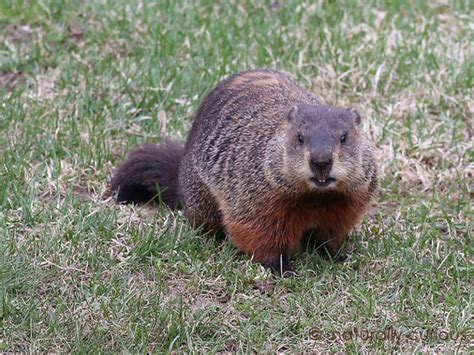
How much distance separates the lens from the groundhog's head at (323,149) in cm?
513

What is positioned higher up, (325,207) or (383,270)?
(325,207)

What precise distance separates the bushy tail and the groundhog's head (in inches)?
51.9

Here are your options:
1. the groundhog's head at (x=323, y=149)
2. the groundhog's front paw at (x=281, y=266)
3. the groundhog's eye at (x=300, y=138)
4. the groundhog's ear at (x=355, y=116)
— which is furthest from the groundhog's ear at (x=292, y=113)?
the groundhog's front paw at (x=281, y=266)

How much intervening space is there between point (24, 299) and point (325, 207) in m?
1.82

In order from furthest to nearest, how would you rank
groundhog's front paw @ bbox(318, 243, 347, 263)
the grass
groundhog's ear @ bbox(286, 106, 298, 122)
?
groundhog's front paw @ bbox(318, 243, 347, 263) < groundhog's ear @ bbox(286, 106, 298, 122) < the grass

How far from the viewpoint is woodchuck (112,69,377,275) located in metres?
5.30

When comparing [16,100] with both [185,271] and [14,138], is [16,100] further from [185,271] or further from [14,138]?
[185,271]

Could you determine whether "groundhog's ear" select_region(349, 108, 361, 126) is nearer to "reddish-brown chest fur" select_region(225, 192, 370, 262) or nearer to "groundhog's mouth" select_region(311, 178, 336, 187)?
"reddish-brown chest fur" select_region(225, 192, 370, 262)

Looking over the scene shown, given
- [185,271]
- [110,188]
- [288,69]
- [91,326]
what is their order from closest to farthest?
[91,326]
[185,271]
[110,188]
[288,69]

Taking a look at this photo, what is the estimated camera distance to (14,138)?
688cm

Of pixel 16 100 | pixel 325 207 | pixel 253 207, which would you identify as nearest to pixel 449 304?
pixel 325 207

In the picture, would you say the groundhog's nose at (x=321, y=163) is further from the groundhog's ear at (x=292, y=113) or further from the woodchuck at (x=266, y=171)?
the groundhog's ear at (x=292, y=113)

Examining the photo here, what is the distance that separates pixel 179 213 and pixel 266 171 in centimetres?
99

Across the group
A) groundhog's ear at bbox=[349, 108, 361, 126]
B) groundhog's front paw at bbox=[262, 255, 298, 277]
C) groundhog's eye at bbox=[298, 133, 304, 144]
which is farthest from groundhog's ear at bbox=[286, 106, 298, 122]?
groundhog's front paw at bbox=[262, 255, 298, 277]
